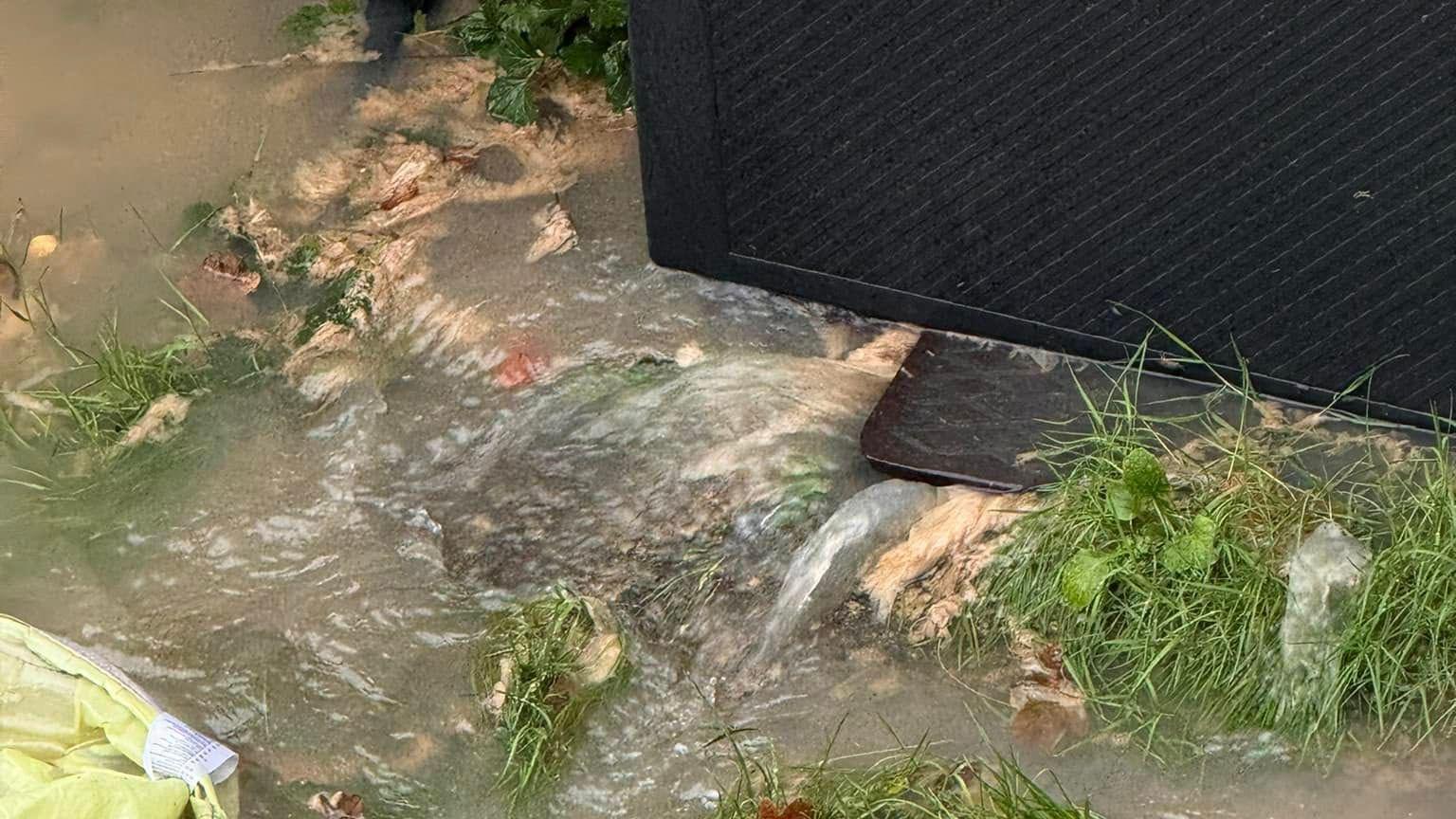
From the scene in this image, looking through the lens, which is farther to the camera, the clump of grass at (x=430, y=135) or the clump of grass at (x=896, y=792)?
the clump of grass at (x=430, y=135)

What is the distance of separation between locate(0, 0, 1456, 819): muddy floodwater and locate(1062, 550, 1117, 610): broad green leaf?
0.83ft

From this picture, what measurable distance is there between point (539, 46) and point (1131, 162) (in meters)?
1.68

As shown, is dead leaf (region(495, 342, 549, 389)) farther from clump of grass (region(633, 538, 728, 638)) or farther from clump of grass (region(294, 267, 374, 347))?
clump of grass (region(633, 538, 728, 638))

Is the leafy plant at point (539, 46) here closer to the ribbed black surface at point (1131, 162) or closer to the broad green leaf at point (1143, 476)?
the ribbed black surface at point (1131, 162)

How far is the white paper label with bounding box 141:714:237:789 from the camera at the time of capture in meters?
2.88

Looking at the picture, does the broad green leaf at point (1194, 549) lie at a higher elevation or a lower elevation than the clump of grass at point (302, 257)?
lower

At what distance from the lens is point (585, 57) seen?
402 centimetres

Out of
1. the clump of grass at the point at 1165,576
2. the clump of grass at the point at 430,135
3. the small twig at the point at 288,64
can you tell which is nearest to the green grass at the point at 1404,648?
the clump of grass at the point at 1165,576

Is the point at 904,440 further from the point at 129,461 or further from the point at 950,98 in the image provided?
the point at 129,461

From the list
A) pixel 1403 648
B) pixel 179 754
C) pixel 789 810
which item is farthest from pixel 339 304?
pixel 1403 648

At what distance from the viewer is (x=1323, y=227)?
3.26 meters

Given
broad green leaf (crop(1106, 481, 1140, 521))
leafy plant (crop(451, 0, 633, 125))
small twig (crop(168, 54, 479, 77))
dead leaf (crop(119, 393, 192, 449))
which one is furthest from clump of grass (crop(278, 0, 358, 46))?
broad green leaf (crop(1106, 481, 1140, 521))

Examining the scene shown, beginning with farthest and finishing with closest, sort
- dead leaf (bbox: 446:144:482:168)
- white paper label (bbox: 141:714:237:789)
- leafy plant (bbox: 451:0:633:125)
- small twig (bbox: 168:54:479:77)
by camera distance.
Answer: small twig (bbox: 168:54:479:77)
dead leaf (bbox: 446:144:482:168)
leafy plant (bbox: 451:0:633:125)
white paper label (bbox: 141:714:237:789)

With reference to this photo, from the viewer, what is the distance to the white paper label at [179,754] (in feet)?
9.46
